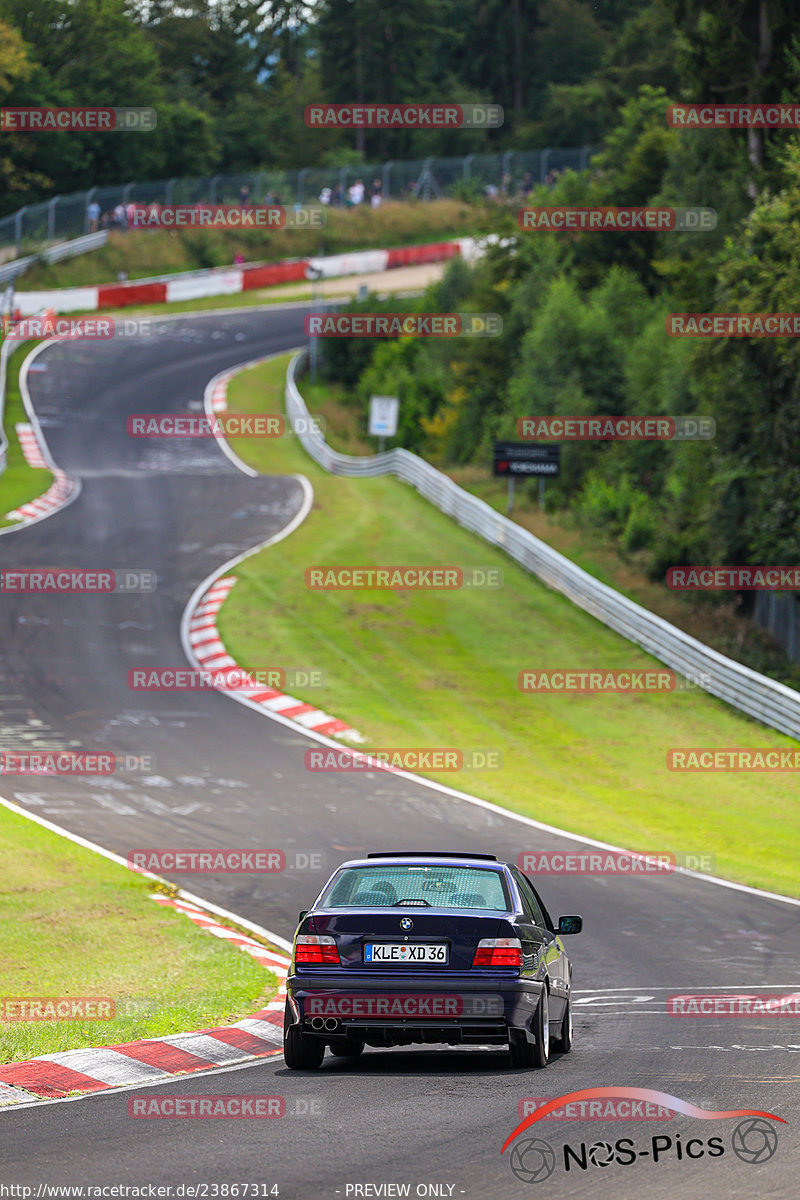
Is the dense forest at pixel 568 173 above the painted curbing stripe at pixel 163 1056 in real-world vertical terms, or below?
above

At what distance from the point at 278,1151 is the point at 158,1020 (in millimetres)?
4143

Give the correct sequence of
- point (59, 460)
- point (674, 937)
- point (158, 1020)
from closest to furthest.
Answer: point (158, 1020), point (674, 937), point (59, 460)

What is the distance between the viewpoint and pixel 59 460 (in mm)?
44281

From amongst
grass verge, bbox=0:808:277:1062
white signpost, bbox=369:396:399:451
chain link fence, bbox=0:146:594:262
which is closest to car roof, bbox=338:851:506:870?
grass verge, bbox=0:808:277:1062

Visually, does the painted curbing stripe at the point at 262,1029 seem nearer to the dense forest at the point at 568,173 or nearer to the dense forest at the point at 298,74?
the dense forest at the point at 568,173

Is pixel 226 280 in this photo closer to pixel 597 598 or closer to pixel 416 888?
pixel 597 598

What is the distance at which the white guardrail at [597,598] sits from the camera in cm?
2603

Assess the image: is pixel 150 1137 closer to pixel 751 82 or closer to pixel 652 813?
pixel 652 813

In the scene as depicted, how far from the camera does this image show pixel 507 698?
2708cm

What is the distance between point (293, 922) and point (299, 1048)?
20.7 feet

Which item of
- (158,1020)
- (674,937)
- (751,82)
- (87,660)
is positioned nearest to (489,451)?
(751,82)

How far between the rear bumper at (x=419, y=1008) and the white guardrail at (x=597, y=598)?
17.3 metres

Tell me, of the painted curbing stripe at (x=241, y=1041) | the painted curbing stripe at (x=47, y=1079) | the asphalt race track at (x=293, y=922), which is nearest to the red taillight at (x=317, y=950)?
the asphalt race track at (x=293, y=922)

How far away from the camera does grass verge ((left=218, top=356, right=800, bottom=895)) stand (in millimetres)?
20797
